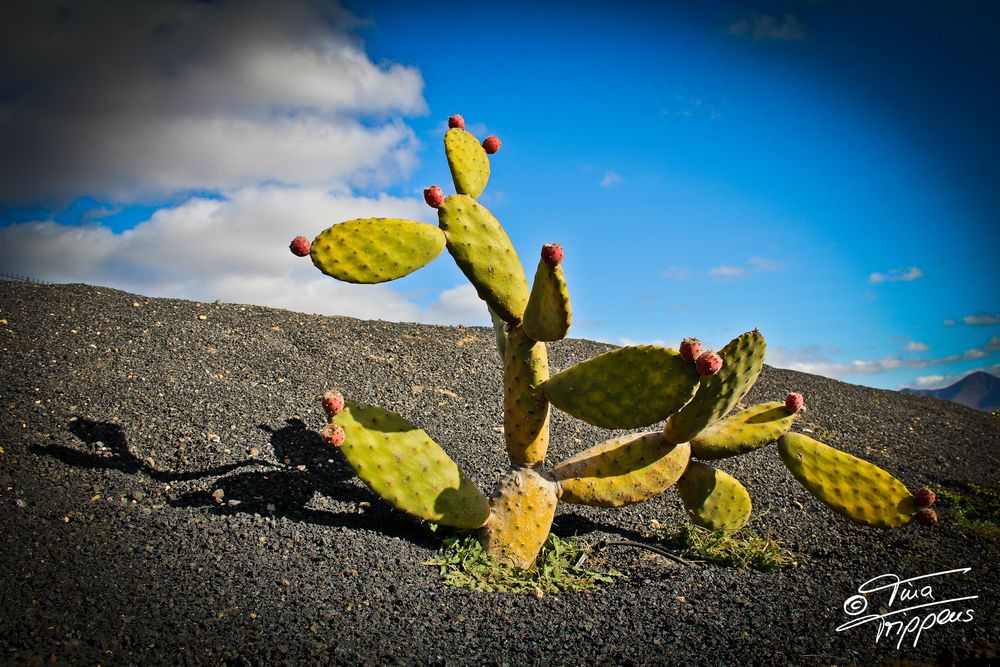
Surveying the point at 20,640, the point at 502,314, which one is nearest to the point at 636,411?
the point at 502,314

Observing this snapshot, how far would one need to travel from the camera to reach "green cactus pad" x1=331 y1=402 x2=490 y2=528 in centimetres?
291

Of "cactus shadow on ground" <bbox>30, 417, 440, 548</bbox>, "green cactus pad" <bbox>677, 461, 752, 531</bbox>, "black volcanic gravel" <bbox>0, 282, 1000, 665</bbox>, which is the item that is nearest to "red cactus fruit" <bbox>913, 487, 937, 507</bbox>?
"black volcanic gravel" <bbox>0, 282, 1000, 665</bbox>

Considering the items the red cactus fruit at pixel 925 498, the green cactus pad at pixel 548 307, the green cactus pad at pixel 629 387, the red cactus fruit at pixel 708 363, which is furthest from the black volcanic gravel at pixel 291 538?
the green cactus pad at pixel 548 307

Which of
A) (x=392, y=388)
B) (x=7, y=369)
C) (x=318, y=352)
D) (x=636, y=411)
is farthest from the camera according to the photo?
(x=318, y=352)

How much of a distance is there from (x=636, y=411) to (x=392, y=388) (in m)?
3.16

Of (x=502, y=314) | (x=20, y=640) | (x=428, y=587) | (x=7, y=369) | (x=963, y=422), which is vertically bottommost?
(x=20, y=640)

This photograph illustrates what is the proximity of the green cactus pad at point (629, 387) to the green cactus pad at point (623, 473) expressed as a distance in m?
0.57

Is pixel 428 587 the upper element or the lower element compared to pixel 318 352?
lower

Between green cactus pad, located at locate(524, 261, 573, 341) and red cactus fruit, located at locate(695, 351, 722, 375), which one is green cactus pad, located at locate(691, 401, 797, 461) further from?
green cactus pad, located at locate(524, 261, 573, 341)

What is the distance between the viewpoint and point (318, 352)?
5.99 metres

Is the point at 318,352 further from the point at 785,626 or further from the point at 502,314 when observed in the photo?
the point at 785,626

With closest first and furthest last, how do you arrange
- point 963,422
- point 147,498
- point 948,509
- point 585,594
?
point 585,594
point 147,498
point 948,509
point 963,422

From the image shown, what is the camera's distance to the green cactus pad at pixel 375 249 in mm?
2869

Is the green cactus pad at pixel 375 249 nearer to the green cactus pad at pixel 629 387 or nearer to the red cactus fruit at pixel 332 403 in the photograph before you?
the red cactus fruit at pixel 332 403
